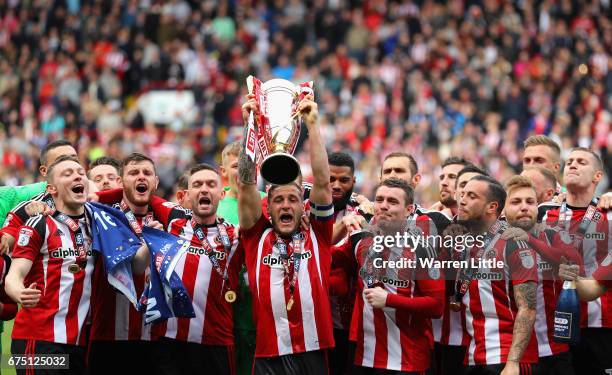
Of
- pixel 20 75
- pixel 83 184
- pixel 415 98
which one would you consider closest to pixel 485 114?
pixel 415 98

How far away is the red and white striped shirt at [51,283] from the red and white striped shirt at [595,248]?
3.36 m

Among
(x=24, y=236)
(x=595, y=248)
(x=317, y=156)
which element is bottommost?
(x=24, y=236)

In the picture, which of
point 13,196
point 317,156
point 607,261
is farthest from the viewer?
point 13,196

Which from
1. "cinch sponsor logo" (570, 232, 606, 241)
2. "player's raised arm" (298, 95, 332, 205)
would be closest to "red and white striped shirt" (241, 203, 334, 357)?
"player's raised arm" (298, 95, 332, 205)

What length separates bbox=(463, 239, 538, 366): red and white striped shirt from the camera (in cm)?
678

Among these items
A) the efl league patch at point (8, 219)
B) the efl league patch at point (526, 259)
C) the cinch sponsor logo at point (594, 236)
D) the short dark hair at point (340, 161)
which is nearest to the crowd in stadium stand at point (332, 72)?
the short dark hair at point (340, 161)

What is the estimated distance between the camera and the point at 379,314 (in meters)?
6.95

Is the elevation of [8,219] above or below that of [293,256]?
above

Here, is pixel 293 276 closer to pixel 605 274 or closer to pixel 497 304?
pixel 497 304

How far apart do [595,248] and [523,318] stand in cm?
98

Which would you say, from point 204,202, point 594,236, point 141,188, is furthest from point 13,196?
point 594,236

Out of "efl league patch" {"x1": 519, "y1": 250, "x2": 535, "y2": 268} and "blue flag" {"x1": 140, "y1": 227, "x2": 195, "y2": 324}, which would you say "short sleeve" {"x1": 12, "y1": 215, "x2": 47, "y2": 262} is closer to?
"blue flag" {"x1": 140, "y1": 227, "x2": 195, "y2": 324}

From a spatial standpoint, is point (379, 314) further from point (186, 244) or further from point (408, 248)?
point (186, 244)

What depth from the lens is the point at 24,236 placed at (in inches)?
267
